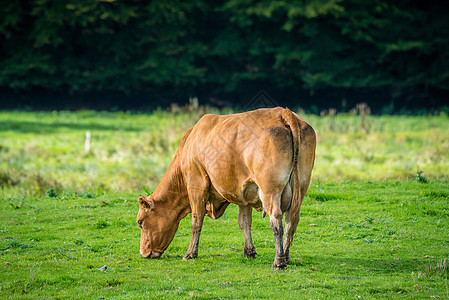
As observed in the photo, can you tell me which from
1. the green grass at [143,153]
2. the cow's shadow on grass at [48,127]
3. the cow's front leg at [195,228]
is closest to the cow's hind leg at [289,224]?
the cow's front leg at [195,228]

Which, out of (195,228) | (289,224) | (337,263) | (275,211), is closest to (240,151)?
(275,211)

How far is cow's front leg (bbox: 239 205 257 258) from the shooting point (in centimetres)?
868

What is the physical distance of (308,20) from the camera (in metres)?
42.0

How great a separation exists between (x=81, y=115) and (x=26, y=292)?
28825 millimetres

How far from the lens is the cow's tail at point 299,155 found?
24.9ft

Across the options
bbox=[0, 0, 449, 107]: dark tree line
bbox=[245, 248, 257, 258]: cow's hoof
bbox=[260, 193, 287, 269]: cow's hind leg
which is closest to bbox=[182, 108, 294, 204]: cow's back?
bbox=[260, 193, 287, 269]: cow's hind leg

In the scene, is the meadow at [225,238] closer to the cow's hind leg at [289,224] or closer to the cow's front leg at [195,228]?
the cow's front leg at [195,228]

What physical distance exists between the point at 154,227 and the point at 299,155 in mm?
2584

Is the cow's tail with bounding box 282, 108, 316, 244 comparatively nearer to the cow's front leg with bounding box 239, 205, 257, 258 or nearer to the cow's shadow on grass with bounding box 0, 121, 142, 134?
the cow's front leg with bounding box 239, 205, 257, 258

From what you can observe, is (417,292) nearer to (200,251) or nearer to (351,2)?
(200,251)

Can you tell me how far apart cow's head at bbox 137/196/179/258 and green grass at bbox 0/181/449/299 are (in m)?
0.20

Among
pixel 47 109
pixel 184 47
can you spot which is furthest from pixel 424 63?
pixel 47 109

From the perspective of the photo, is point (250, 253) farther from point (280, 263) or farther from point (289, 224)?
point (289, 224)

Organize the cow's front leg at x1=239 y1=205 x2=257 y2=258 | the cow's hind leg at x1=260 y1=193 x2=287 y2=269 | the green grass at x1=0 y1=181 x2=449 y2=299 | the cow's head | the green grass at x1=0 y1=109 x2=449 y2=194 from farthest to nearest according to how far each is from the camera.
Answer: the green grass at x1=0 y1=109 x2=449 y2=194
the cow's head
the cow's front leg at x1=239 y1=205 x2=257 y2=258
the cow's hind leg at x1=260 y1=193 x2=287 y2=269
the green grass at x1=0 y1=181 x2=449 y2=299
